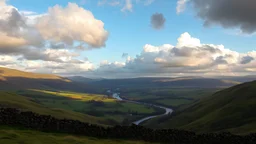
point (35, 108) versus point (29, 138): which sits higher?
point (29, 138)

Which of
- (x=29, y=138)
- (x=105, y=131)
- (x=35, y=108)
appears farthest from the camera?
(x=35, y=108)

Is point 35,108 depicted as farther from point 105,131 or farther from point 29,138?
point 29,138

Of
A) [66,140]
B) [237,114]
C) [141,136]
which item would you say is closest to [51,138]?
[66,140]

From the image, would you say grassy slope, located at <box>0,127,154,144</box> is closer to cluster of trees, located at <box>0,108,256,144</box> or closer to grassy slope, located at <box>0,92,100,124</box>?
cluster of trees, located at <box>0,108,256,144</box>

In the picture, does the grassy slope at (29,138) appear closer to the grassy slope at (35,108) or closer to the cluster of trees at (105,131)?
the cluster of trees at (105,131)

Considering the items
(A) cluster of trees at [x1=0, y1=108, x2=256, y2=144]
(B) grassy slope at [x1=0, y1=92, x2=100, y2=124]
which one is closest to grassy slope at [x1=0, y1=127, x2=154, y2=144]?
(A) cluster of trees at [x1=0, y1=108, x2=256, y2=144]

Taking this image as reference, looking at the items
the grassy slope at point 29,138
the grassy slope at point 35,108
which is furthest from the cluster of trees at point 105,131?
the grassy slope at point 35,108

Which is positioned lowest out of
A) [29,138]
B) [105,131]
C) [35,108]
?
[35,108]

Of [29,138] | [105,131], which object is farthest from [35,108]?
[29,138]
